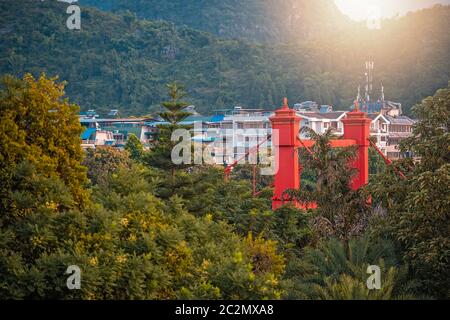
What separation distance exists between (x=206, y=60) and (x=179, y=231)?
99.8m

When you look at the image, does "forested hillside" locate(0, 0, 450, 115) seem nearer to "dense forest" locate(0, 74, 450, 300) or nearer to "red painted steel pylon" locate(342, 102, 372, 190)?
"red painted steel pylon" locate(342, 102, 372, 190)

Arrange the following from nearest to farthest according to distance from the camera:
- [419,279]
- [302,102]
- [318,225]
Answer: [419,279] → [318,225] → [302,102]

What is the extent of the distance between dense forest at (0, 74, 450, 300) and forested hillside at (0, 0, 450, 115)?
233 feet

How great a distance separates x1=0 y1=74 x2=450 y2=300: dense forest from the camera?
1122 centimetres

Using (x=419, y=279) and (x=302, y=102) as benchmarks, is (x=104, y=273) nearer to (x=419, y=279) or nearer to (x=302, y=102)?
(x=419, y=279)

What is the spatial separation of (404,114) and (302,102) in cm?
1210

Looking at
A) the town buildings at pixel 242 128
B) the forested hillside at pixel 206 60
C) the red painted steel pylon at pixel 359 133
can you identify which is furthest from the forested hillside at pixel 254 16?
the red painted steel pylon at pixel 359 133

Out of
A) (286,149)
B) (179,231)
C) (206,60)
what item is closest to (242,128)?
(206,60)

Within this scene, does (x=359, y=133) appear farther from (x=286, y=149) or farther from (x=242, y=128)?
(x=242, y=128)

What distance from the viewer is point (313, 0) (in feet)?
556

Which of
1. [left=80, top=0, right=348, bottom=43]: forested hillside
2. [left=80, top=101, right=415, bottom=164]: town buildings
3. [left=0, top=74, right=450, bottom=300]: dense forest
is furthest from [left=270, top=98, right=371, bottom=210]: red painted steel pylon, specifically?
[left=80, top=0, right=348, bottom=43]: forested hillside

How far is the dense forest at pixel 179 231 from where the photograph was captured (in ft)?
36.8
